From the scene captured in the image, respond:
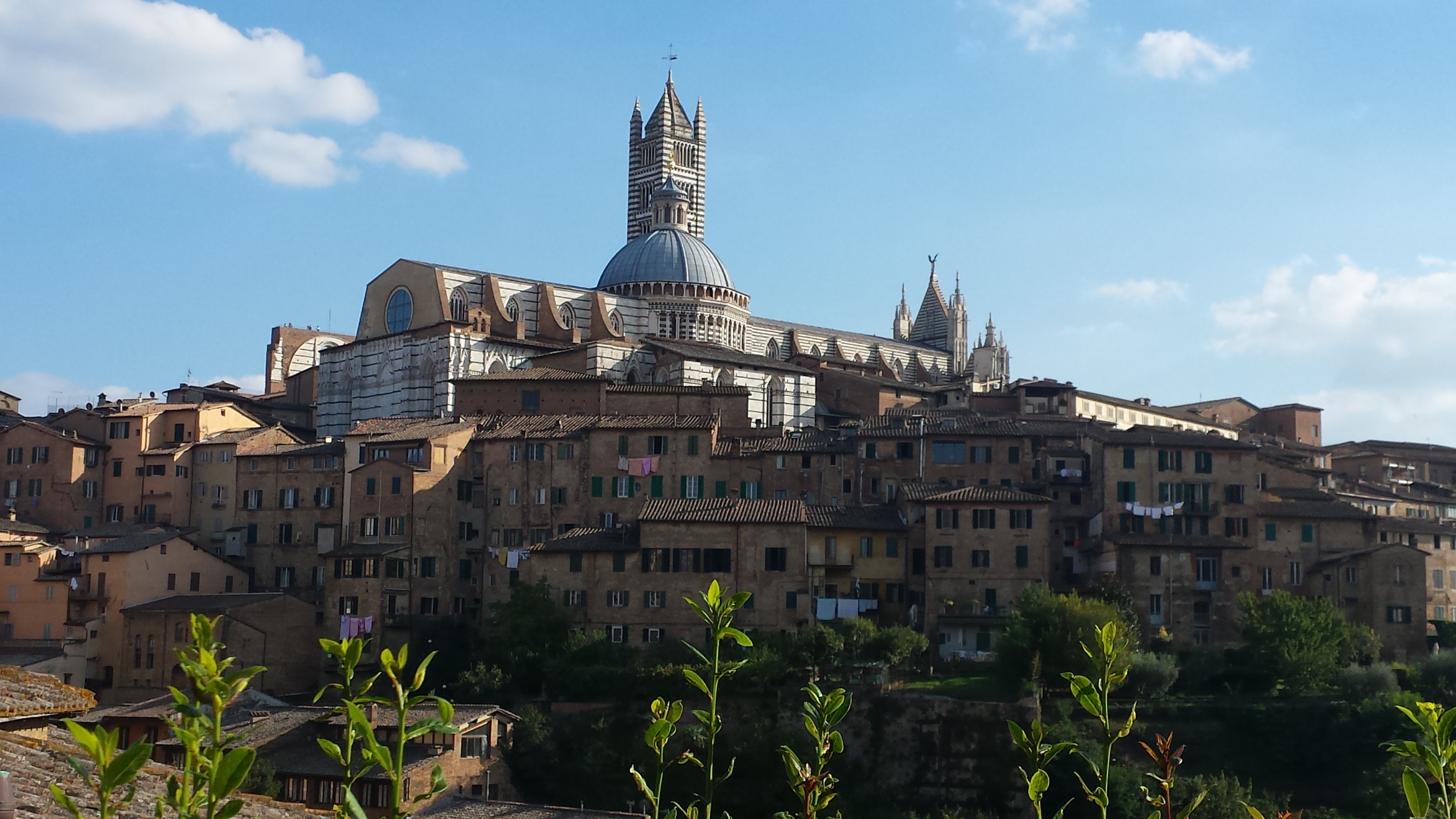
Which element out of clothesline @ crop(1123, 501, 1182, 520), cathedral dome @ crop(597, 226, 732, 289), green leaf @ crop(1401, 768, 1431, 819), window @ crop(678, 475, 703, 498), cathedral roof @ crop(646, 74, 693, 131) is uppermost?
cathedral roof @ crop(646, 74, 693, 131)

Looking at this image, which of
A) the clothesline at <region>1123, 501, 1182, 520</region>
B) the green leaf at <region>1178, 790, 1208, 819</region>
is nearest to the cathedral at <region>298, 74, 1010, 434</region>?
the clothesline at <region>1123, 501, 1182, 520</region>

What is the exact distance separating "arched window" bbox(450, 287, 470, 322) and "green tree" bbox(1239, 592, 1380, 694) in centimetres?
4184

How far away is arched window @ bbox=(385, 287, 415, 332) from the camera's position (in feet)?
257

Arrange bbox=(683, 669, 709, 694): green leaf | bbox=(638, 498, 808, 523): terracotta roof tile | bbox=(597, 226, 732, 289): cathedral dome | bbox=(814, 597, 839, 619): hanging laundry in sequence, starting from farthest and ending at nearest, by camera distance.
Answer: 1. bbox=(597, 226, 732, 289): cathedral dome
2. bbox=(814, 597, 839, 619): hanging laundry
3. bbox=(638, 498, 808, 523): terracotta roof tile
4. bbox=(683, 669, 709, 694): green leaf

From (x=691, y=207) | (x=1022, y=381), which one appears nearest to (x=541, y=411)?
(x=1022, y=381)

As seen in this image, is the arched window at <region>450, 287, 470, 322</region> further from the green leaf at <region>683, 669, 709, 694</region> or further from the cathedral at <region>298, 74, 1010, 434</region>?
the green leaf at <region>683, 669, 709, 694</region>

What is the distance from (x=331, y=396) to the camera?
3041 inches

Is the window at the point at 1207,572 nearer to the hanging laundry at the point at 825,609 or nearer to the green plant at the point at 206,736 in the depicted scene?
the hanging laundry at the point at 825,609

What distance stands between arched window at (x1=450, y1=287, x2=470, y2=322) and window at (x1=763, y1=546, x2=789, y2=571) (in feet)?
104

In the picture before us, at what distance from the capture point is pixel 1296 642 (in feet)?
155

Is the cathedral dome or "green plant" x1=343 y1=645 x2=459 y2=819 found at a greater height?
the cathedral dome

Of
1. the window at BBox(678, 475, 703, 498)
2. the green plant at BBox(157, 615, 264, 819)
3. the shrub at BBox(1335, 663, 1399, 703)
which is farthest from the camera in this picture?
the window at BBox(678, 475, 703, 498)

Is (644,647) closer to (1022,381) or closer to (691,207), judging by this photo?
(1022,381)

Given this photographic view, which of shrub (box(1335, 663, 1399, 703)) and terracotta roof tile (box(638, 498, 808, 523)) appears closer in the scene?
shrub (box(1335, 663, 1399, 703))
